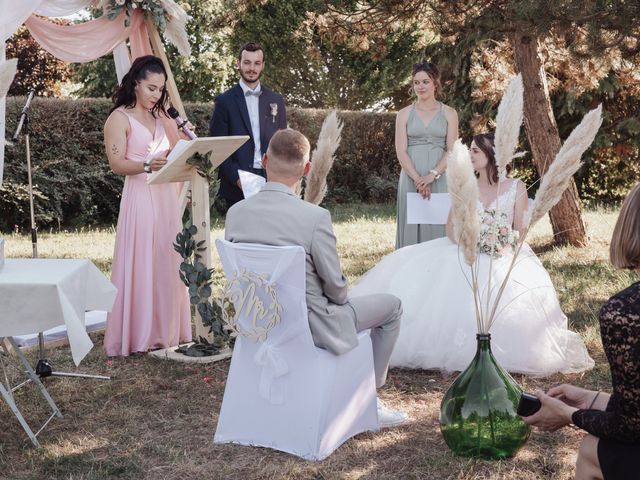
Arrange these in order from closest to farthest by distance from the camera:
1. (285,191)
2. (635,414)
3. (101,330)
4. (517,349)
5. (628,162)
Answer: (635,414)
(285,191)
(517,349)
(101,330)
(628,162)

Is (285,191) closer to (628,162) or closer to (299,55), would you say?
(628,162)

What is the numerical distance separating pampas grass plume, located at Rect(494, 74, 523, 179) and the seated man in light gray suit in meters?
0.76

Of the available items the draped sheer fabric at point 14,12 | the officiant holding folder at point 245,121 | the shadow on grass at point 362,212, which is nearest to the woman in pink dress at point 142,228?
the officiant holding folder at point 245,121

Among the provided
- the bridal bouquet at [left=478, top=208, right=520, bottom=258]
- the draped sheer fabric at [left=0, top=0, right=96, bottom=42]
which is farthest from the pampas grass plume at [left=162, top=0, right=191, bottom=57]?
the bridal bouquet at [left=478, top=208, right=520, bottom=258]

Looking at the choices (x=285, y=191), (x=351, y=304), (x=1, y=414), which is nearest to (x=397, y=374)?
(x=351, y=304)

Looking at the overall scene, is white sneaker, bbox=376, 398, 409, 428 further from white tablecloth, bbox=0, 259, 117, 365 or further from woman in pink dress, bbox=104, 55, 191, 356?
woman in pink dress, bbox=104, 55, 191, 356

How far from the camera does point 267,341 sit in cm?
345

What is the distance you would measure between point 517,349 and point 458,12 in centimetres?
366

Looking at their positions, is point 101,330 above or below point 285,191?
below

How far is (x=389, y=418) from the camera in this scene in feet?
12.9

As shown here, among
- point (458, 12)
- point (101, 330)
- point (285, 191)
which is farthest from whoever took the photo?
point (458, 12)

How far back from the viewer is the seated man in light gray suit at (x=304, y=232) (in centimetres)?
332

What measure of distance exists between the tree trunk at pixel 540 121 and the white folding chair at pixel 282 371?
18.8 feet

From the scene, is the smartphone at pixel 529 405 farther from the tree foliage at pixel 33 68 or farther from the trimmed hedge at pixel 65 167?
the tree foliage at pixel 33 68
